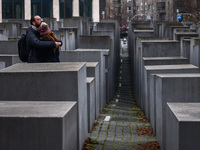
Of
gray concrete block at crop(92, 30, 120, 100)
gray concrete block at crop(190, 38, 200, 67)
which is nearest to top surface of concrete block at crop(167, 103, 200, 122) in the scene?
gray concrete block at crop(190, 38, 200, 67)

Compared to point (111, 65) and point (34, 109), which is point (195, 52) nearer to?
point (111, 65)

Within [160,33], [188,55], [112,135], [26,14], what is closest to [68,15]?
[26,14]

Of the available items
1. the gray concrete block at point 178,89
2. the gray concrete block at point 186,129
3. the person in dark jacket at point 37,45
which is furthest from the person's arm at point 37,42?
the gray concrete block at point 186,129

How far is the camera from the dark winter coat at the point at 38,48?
9.49 metres

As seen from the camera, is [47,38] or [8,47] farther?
[8,47]

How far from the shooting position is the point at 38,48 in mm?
9656

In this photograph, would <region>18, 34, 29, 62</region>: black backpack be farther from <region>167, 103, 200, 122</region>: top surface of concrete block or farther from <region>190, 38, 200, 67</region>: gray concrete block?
<region>190, 38, 200, 67</region>: gray concrete block

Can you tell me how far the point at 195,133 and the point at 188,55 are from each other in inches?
524

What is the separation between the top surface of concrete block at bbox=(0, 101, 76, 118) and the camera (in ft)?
20.5

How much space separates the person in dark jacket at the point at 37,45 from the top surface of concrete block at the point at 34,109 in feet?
7.36

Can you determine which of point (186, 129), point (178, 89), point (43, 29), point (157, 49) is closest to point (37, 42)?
point (43, 29)

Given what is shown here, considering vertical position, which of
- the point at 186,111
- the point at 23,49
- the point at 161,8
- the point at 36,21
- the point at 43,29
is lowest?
the point at 186,111

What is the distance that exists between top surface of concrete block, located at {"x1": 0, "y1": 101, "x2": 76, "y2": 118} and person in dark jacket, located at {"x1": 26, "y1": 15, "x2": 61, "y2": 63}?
2.24 m

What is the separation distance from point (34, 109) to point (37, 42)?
9.90 ft
